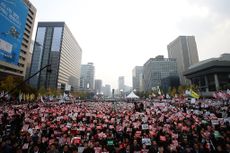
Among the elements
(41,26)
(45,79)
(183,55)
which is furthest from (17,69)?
(183,55)

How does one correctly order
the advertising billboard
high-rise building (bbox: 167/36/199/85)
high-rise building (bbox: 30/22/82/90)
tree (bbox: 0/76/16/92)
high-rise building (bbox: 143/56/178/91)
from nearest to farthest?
1. the advertising billboard
2. tree (bbox: 0/76/16/92)
3. high-rise building (bbox: 30/22/82/90)
4. high-rise building (bbox: 143/56/178/91)
5. high-rise building (bbox: 167/36/199/85)

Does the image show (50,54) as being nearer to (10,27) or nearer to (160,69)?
(160,69)

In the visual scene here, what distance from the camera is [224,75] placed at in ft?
252

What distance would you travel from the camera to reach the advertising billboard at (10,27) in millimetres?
20484

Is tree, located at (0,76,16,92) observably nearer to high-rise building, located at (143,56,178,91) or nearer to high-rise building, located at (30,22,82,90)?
high-rise building, located at (30,22,82,90)

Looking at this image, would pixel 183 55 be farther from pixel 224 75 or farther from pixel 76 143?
pixel 76 143

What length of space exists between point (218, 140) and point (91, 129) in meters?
8.28

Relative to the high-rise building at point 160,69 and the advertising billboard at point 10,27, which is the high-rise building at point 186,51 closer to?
the high-rise building at point 160,69

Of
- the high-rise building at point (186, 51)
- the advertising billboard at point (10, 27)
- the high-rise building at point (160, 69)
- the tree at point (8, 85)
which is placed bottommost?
the tree at point (8, 85)

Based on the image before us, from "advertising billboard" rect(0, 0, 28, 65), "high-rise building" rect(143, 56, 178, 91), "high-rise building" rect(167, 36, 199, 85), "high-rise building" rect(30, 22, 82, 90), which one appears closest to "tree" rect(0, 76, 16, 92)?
"advertising billboard" rect(0, 0, 28, 65)

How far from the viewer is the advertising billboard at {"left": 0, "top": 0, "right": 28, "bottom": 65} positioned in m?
20.5

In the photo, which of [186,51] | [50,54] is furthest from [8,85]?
[186,51]

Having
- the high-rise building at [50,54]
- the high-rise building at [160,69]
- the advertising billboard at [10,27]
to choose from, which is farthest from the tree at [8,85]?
the high-rise building at [160,69]

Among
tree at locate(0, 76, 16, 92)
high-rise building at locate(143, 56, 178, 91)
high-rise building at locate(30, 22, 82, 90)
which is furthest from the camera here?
high-rise building at locate(143, 56, 178, 91)
